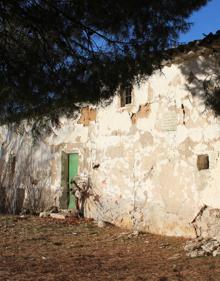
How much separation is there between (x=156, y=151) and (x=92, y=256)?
298 cm

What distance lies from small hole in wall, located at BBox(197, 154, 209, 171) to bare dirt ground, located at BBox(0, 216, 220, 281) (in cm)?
142

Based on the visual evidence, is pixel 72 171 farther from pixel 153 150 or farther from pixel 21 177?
pixel 153 150

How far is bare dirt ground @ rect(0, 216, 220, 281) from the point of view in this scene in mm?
6855

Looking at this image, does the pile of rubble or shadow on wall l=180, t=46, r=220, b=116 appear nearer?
the pile of rubble

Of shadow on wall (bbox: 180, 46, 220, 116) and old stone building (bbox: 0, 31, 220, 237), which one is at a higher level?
shadow on wall (bbox: 180, 46, 220, 116)

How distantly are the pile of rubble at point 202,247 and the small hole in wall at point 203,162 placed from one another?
1.34m

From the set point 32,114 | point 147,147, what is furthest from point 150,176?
point 32,114

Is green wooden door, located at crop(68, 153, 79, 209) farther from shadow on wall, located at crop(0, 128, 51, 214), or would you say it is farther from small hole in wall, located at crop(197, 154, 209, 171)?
small hole in wall, located at crop(197, 154, 209, 171)

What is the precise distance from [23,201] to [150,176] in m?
5.54

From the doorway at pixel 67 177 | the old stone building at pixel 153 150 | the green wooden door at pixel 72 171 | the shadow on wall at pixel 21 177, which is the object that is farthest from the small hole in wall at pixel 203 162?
the shadow on wall at pixel 21 177

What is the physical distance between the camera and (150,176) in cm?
1043

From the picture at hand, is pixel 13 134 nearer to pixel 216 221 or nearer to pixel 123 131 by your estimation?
pixel 123 131

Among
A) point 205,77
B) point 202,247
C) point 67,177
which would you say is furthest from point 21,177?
point 202,247

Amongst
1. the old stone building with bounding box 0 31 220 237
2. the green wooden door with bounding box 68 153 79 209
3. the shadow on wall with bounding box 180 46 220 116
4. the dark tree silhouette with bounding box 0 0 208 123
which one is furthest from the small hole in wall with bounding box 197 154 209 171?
the green wooden door with bounding box 68 153 79 209
